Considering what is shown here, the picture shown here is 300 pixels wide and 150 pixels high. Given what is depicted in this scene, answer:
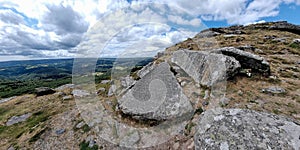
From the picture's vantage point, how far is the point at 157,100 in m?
11.7

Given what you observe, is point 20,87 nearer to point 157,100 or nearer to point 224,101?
point 157,100

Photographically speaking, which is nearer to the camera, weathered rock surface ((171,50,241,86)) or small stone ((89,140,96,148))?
small stone ((89,140,96,148))

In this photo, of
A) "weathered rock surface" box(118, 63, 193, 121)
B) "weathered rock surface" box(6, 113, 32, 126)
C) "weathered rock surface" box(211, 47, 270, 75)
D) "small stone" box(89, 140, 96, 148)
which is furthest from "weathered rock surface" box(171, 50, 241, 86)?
"weathered rock surface" box(6, 113, 32, 126)

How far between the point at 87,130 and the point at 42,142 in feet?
11.5

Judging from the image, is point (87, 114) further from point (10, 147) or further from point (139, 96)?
point (10, 147)

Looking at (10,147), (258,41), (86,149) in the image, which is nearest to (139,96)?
(86,149)

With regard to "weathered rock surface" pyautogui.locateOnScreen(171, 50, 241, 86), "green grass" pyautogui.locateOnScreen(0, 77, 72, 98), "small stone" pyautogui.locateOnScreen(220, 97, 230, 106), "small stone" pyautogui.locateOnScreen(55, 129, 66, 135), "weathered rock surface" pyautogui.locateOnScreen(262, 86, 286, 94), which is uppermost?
"weathered rock surface" pyautogui.locateOnScreen(171, 50, 241, 86)

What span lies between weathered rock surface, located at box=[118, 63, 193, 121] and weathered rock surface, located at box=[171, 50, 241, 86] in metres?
2.55

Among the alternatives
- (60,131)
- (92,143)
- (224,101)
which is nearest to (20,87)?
(60,131)

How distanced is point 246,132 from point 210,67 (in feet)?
25.1

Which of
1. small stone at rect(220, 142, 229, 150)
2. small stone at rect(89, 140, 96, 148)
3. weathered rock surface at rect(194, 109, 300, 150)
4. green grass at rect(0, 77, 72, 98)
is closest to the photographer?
weathered rock surface at rect(194, 109, 300, 150)

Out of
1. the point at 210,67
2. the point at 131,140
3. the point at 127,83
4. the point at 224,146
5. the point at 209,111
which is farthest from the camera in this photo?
the point at 127,83

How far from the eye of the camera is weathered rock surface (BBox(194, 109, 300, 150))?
6305 millimetres

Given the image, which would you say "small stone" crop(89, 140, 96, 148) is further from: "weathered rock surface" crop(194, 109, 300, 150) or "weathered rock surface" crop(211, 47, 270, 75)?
"weathered rock surface" crop(211, 47, 270, 75)
